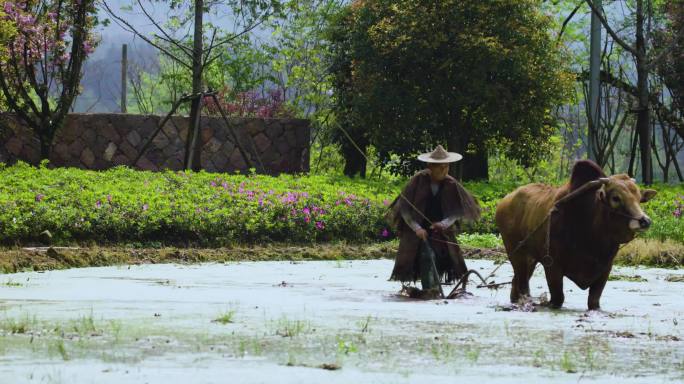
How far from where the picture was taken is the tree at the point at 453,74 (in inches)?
1077

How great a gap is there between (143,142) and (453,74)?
7.18 m

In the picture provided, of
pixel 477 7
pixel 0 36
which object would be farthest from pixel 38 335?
pixel 477 7

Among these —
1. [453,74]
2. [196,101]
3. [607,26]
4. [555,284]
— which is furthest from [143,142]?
[555,284]

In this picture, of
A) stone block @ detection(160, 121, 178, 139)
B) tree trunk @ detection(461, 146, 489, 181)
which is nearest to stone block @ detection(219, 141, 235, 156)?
stone block @ detection(160, 121, 178, 139)

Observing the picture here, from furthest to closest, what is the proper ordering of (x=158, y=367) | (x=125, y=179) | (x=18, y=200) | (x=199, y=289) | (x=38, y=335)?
(x=125, y=179) → (x=18, y=200) → (x=199, y=289) → (x=38, y=335) → (x=158, y=367)

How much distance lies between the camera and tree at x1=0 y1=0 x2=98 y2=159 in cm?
2777

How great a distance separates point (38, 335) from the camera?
8.66 m

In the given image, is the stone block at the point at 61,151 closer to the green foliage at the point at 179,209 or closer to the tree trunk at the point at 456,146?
the green foliage at the point at 179,209

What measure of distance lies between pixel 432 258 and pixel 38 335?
17.5 feet

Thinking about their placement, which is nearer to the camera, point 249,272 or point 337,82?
point 249,272

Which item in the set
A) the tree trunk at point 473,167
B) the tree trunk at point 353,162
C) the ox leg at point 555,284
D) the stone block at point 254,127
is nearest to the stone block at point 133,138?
the stone block at point 254,127

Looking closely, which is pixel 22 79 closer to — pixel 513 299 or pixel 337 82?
pixel 337 82

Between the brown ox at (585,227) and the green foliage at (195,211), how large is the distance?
24.4 feet

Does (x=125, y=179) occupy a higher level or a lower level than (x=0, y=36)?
lower
